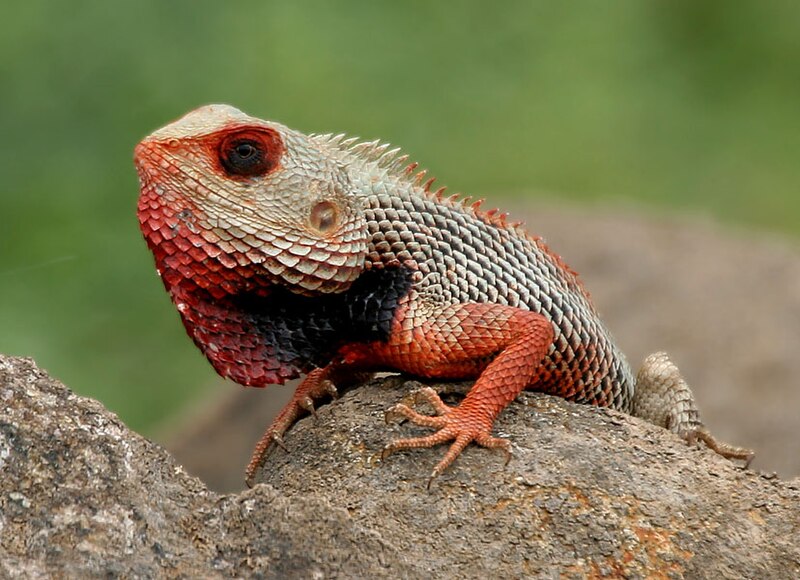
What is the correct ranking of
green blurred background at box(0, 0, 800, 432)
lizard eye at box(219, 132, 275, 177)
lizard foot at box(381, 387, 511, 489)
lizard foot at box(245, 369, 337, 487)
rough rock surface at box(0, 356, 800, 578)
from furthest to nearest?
green blurred background at box(0, 0, 800, 432), lizard foot at box(245, 369, 337, 487), lizard eye at box(219, 132, 275, 177), lizard foot at box(381, 387, 511, 489), rough rock surface at box(0, 356, 800, 578)

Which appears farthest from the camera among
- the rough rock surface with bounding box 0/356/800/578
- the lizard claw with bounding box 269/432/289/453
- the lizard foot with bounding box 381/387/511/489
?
the lizard claw with bounding box 269/432/289/453

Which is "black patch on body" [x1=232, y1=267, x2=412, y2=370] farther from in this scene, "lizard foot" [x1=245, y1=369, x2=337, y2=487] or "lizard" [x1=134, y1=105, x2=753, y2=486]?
"lizard foot" [x1=245, y1=369, x2=337, y2=487]

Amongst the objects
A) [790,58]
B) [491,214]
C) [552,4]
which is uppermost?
[790,58]

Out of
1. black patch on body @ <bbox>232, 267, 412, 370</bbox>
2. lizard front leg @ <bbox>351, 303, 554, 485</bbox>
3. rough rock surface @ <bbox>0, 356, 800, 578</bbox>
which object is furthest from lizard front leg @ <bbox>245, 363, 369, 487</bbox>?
lizard front leg @ <bbox>351, 303, 554, 485</bbox>

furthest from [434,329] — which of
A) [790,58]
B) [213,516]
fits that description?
[790,58]

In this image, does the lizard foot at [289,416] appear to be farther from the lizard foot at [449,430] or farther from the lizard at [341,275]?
the lizard foot at [449,430]

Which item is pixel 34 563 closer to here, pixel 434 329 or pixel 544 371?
pixel 434 329

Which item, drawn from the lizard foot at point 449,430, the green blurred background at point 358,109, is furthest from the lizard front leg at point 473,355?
the green blurred background at point 358,109

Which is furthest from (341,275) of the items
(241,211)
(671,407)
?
(671,407)
